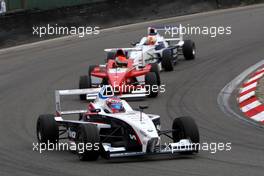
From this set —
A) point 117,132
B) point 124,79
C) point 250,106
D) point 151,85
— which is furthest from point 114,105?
point 124,79

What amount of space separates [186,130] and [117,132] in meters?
1.11

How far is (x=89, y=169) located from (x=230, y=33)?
18.7 meters

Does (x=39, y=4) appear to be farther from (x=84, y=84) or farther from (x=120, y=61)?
(x=84, y=84)

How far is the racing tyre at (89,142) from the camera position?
1273 centimetres

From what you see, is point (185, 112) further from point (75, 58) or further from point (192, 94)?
point (75, 58)

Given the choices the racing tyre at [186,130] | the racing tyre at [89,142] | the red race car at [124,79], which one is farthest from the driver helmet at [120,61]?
the racing tyre at [89,142]

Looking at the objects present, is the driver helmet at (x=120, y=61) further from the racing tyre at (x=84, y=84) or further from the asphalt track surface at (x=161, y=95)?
the asphalt track surface at (x=161, y=95)

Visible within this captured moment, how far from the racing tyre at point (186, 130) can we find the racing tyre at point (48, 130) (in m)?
2.05

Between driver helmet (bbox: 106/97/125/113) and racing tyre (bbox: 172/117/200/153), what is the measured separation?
966 millimetres

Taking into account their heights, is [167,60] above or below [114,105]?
below

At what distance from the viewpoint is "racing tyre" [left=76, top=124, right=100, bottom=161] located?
1273 cm

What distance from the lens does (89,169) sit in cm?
1213

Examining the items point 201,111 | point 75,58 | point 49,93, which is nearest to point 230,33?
point 75,58

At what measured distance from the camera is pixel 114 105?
45.7 feet
